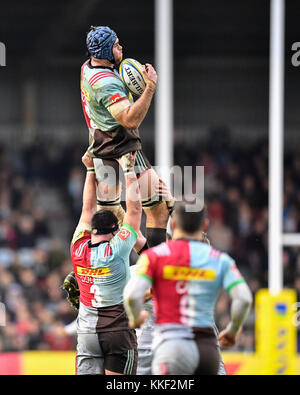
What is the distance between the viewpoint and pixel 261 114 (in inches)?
599

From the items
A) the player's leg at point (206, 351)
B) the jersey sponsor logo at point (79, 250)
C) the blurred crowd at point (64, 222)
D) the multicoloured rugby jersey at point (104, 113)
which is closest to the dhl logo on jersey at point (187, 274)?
the player's leg at point (206, 351)

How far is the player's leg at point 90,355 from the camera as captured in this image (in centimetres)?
626

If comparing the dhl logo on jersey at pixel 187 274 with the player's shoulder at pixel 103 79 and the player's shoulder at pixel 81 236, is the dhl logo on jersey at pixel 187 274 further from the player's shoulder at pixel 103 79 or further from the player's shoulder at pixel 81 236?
the player's shoulder at pixel 103 79

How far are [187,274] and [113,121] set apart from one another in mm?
1735

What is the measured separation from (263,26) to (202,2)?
151cm

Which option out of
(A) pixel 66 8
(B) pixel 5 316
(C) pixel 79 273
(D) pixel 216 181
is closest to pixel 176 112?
(D) pixel 216 181

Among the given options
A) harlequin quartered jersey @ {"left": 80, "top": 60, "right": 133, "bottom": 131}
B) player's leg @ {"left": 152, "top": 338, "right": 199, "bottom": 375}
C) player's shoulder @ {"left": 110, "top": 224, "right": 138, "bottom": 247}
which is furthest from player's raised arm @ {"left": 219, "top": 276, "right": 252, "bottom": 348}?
harlequin quartered jersey @ {"left": 80, "top": 60, "right": 133, "bottom": 131}

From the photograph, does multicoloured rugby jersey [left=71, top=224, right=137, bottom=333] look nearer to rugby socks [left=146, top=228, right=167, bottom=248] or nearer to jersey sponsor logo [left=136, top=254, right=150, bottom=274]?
rugby socks [left=146, top=228, right=167, bottom=248]

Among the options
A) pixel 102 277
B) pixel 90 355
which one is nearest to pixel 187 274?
pixel 102 277

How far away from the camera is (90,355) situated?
630cm

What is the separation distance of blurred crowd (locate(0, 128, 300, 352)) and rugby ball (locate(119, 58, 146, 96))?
6786mm

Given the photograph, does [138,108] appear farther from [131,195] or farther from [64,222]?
[64,222]

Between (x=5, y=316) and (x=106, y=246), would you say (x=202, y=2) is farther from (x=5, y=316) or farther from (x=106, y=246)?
(x=106, y=246)
